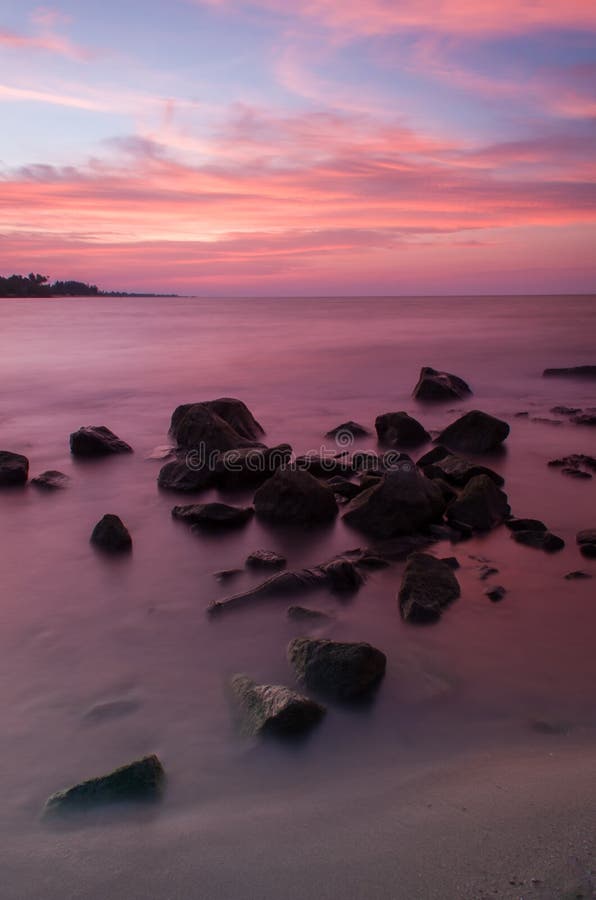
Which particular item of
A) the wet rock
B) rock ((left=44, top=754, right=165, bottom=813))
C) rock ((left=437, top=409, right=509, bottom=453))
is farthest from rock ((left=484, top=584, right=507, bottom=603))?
rock ((left=437, top=409, right=509, bottom=453))

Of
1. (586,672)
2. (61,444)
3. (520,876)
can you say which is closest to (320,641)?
(586,672)

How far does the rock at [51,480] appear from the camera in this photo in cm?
741

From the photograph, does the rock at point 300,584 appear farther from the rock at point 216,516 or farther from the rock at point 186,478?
the rock at point 186,478

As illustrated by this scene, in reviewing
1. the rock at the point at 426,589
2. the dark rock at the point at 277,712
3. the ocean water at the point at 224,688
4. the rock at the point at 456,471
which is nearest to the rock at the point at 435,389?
the ocean water at the point at 224,688

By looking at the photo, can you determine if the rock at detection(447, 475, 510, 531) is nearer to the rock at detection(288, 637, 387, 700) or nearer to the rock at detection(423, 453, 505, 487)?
the rock at detection(423, 453, 505, 487)

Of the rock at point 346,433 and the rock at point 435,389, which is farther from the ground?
the rock at point 435,389

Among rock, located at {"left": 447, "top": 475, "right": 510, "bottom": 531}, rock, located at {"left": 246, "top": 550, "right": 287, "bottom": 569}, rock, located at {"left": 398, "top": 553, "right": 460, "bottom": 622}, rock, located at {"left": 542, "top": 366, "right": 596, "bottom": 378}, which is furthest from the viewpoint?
rock, located at {"left": 542, "top": 366, "right": 596, "bottom": 378}

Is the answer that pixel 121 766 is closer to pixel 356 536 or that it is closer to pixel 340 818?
pixel 340 818

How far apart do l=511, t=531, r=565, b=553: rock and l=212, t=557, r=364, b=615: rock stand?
57.2 inches

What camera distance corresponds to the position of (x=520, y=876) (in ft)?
7.11

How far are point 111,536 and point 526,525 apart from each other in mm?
3346

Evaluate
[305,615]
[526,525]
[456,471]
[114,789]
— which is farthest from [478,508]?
[114,789]

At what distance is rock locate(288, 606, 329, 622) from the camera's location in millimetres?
4227

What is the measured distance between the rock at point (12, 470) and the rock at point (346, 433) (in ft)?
13.8
